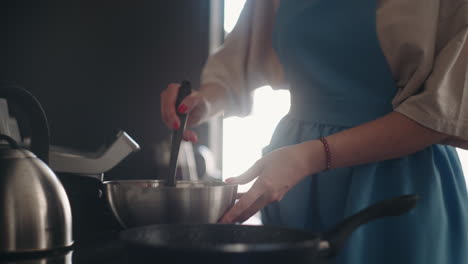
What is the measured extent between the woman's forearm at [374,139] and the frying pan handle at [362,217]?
0.30m

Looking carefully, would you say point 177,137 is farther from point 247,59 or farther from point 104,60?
point 104,60

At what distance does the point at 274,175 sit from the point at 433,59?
0.35 meters

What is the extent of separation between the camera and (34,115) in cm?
59

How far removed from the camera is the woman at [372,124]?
724mm

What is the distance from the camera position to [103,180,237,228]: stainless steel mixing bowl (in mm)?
536

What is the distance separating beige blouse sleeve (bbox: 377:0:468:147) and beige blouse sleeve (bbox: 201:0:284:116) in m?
0.33

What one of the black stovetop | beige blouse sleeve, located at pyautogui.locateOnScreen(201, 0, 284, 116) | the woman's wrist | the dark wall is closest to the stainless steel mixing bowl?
the black stovetop

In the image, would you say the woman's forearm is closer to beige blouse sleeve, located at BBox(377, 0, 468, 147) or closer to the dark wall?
beige blouse sleeve, located at BBox(377, 0, 468, 147)

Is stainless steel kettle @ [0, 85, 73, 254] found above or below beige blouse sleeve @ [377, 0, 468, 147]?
below

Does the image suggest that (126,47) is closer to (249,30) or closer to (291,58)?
(249,30)

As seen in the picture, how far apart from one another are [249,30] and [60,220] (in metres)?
0.71

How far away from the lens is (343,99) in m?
0.83

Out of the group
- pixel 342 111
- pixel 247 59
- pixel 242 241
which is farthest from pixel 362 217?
pixel 247 59

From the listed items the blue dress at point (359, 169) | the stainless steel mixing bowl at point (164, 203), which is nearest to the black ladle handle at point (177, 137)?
the stainless steel mixing bowl at point (164, 203)
